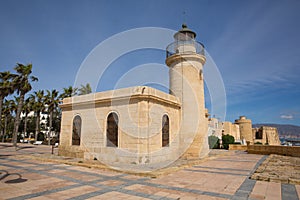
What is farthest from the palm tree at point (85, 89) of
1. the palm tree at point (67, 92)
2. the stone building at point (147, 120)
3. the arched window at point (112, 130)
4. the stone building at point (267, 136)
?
the stone building at point (267, 136)

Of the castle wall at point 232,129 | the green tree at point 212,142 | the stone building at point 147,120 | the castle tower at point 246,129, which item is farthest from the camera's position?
the castle tower at point 246,129

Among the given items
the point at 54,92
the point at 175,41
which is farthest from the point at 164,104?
the point at 54,92

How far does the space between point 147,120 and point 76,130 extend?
5405mm

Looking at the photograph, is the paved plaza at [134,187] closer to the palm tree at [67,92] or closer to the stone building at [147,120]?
the stone building at [147,120]

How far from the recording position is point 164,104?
36.1 feet

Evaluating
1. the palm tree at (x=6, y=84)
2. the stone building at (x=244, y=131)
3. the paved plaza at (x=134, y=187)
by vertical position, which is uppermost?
the palm tree at (x=6, y=84)

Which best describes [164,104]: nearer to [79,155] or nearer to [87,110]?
[87,110]

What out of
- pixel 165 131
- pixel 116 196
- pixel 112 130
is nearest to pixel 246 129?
pixel 165 131

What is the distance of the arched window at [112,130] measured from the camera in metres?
10.2

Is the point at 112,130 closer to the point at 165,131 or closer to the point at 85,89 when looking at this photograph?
the point at 165,131

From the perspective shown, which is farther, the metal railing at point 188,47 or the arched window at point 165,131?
the metal railing at point 188,47

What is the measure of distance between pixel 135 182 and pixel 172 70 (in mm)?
8581

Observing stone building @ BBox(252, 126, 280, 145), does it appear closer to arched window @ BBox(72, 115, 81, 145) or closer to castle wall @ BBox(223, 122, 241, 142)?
castle wall @ BBox(223, 122, 241, 142)

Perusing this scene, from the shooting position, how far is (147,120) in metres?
9.38
